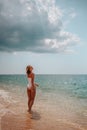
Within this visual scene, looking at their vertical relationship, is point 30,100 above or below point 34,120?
above

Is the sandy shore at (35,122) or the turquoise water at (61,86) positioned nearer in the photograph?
the sandy shore at (35,122)

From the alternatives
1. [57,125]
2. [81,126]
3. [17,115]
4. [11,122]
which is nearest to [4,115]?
[17,115]

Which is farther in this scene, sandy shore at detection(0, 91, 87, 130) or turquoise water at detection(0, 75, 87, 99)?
turquoise water at detection(0, 75, 87, 99)

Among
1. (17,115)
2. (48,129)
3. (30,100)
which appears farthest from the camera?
(30,100)

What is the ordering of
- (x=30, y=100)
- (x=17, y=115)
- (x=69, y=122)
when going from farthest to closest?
(x=30, y=100)
(x=17, y=115)
(x=69, y=122)

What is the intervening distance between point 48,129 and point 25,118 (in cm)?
161

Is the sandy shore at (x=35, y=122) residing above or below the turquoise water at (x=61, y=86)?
above

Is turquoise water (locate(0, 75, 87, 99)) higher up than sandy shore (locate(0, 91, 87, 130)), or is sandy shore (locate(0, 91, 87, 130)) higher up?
sandy shore (locate(0, 91, 87, 130))

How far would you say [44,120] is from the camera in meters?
8.66

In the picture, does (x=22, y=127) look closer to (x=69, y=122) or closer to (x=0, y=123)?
(x=0, y=123)

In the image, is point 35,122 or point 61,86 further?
point 61,86

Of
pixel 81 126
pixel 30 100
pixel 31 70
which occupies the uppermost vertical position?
pixel 31 70

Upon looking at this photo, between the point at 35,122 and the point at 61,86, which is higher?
the point at 35,122

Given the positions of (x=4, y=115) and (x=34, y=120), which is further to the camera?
(x=4, y=115)
